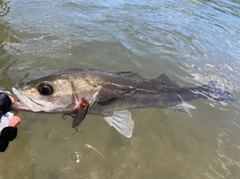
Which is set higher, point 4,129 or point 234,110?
point 4,129

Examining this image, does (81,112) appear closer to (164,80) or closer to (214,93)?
(164,80)

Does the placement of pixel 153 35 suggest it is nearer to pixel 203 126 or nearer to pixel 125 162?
pixel 203 126

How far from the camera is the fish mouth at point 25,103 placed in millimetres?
2713

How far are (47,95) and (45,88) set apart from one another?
0.29 feet

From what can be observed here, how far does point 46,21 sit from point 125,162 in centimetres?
547

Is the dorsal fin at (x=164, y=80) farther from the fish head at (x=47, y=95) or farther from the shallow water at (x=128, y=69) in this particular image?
the fish head at (x=47, y=95)

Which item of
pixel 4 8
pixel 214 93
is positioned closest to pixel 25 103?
pixel 214 93

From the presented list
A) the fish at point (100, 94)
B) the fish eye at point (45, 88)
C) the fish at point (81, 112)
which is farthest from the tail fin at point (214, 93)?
the fish eye at point (45, 88)

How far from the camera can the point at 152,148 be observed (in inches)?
165

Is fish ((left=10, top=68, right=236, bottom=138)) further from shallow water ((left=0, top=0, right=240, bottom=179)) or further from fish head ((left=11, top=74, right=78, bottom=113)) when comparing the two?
shallow water ((left=0, top=0, right=240, bottom=179))

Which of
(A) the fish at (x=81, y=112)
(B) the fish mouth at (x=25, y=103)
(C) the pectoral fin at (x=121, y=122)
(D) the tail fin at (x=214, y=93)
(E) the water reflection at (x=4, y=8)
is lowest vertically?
(E) the water reflection at (x=4, y=8)

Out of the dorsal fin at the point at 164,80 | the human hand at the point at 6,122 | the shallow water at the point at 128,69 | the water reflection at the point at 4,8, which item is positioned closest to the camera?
the human hand at the point at 6,122

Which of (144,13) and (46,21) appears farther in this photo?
(144,13)

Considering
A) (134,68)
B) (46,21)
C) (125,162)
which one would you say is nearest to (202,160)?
(125,162)
